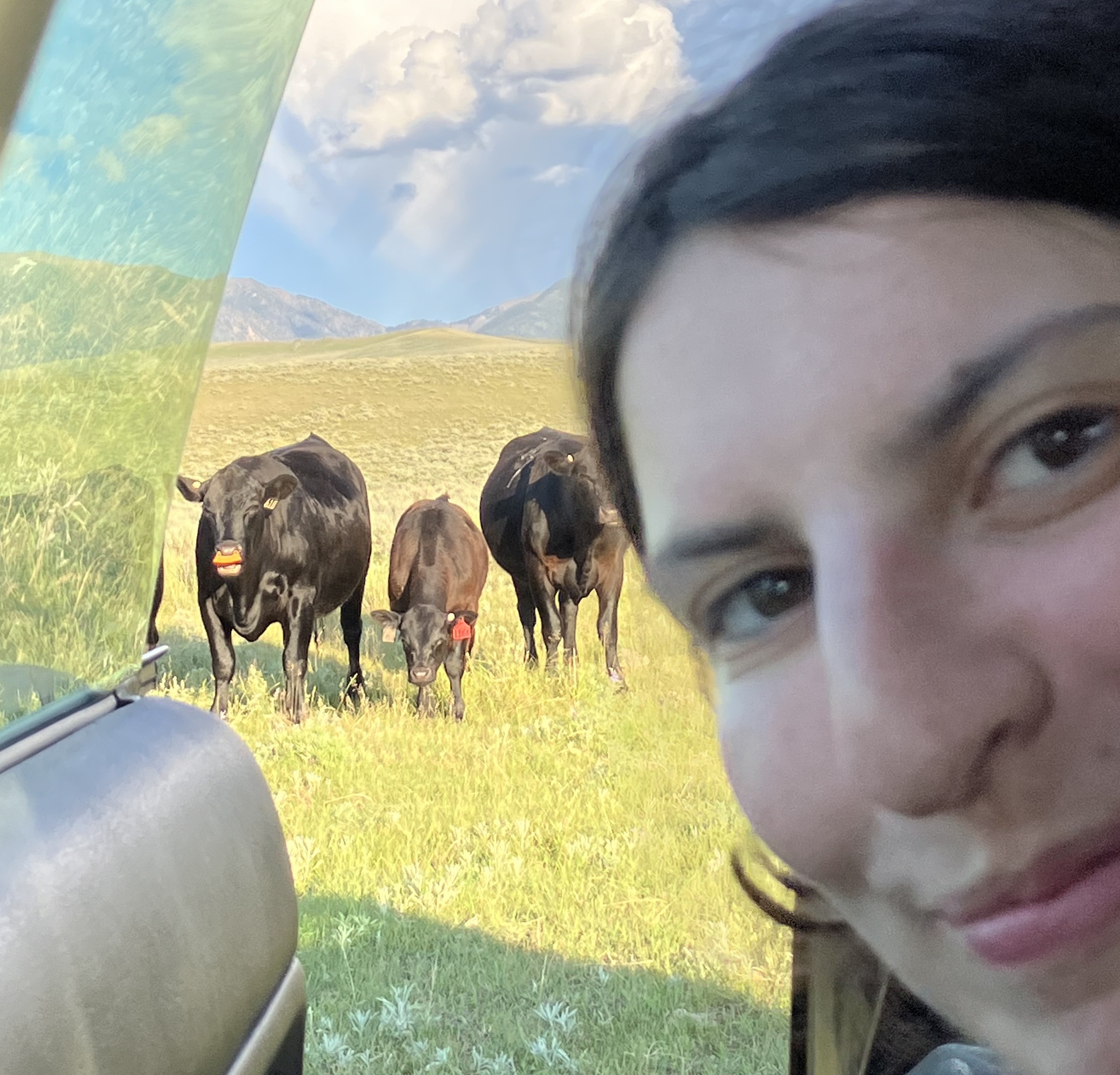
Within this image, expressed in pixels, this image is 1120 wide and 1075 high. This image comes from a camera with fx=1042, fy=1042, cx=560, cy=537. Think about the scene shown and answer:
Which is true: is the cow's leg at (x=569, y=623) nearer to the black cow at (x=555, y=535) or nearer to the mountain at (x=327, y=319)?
the black cow at (x=555, y=535)

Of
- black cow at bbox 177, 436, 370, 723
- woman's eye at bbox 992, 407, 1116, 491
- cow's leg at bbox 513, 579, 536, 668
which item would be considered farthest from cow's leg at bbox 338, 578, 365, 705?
woman's eye at bbox 992, 407, 1116, 491

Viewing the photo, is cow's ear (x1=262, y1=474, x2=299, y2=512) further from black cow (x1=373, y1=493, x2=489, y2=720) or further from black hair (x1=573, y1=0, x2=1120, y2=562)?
black hair (x1=573, y1=0, x2=1120, y2=562)

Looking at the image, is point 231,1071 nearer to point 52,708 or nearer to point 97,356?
point 52,708

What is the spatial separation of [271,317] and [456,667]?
180cm

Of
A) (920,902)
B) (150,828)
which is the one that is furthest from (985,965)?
(150,828)

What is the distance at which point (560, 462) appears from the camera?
3.60 ft

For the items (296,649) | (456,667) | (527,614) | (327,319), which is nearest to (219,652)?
(296,649)

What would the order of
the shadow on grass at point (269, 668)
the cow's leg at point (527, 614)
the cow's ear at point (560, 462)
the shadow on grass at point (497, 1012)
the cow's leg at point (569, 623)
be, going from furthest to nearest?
the shadow on grass at point (269, 668)
the cow's leg at point (527, 614)
the cow's leg at point (569, 623)
the shadow on grass at point (497, 1012)
the cow's ear at point (560, 462)

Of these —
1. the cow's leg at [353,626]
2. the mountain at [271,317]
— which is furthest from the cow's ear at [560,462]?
the cow's leg at [353,626]

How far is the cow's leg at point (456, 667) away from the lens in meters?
2.59

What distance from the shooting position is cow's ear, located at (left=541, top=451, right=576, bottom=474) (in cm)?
89

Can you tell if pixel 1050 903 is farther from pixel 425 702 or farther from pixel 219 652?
pixel 219 652

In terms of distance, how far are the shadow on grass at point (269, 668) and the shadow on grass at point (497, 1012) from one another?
3.73 feet

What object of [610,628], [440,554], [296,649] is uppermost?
[610,628]
